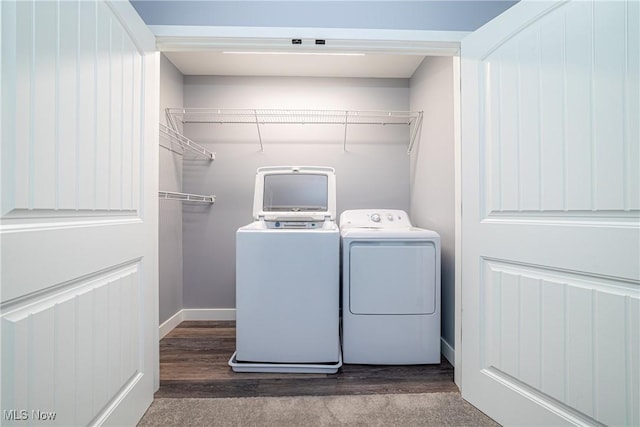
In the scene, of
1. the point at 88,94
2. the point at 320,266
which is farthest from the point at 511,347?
the point at 88,94

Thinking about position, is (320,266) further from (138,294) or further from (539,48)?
(539,48)

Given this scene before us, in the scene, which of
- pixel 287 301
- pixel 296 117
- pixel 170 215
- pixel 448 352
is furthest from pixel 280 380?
pixel 296 117

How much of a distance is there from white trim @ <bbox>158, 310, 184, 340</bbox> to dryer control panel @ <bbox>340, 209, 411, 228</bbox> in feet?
5.15

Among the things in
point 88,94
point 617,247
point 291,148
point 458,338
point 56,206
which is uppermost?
point 291,148

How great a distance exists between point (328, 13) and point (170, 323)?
2.40 meters

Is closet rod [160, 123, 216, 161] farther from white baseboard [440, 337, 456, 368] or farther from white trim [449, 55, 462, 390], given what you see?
white baseboard [440, 337, 456, 368]

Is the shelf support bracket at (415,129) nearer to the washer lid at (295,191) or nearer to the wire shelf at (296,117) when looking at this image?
the wire shelf at (296,117)

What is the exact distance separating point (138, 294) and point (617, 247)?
1.82m

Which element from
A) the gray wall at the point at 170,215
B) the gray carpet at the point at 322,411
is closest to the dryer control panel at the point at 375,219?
the gray carpet at the point at 322,411

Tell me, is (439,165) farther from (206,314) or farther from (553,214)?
(206,314)

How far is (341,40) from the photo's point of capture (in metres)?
1.38

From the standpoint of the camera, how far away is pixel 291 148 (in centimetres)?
237

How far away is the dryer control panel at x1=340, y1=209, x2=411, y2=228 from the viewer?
6.80ft

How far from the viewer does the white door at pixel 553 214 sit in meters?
0.86
